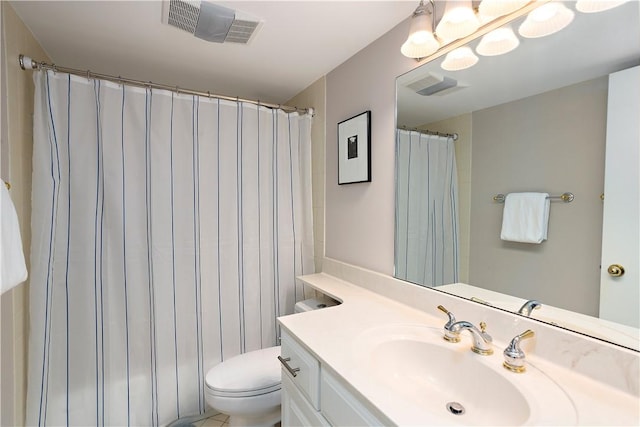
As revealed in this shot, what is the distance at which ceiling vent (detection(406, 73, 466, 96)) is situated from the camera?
1177mm

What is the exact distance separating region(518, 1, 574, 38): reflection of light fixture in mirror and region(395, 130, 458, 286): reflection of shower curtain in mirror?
42 cm

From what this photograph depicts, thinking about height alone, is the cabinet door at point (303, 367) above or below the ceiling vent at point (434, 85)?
below

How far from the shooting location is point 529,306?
90 cm

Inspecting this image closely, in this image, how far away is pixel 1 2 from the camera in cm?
113

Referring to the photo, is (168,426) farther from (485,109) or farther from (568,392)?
(485,109)

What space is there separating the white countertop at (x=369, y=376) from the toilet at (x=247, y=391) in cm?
52

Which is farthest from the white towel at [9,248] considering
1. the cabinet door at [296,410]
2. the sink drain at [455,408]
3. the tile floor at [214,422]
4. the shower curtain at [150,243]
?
the sink drain at [455,408]

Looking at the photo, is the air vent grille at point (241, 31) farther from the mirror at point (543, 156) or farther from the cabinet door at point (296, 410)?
the cabinet door at point (296, 410)

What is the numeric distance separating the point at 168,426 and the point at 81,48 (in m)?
2.13

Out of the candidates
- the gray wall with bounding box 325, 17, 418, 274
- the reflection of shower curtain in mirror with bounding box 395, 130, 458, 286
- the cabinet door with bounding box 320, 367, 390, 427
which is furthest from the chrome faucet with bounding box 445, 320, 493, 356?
the gray wall with bounding box 325, 17, 418, 274

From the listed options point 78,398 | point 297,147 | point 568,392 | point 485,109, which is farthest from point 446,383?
point 78,398

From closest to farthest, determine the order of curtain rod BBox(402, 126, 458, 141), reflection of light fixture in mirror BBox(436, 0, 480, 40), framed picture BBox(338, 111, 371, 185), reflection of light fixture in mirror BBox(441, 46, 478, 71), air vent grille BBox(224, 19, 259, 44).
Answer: reflection of light fixture in mirror BBox(436, 0, 480, 40) < reflection of light fixture in mirror BBox(441, 46, 478, 71) < curtain rod BBox(402, 126, 458, 141) < air vent grille BBox(224, 19, 259, 44) < framed picture BBox(338, 111, 371, 185)

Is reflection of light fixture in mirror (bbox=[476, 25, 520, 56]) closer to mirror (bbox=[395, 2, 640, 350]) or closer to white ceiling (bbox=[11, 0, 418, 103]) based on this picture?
mirror (bbox=[395, 2, 640, 350])

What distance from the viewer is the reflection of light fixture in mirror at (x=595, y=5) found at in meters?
0.75
